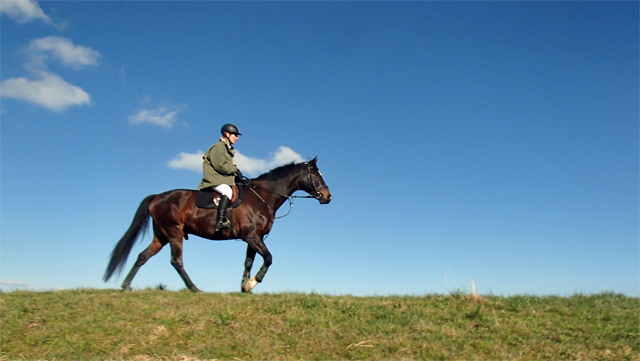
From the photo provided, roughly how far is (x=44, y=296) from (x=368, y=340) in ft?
24.3

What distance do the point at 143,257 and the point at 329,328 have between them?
6231 mm

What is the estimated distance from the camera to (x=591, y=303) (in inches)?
314

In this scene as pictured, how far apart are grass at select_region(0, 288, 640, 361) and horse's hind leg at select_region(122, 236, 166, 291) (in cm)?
212

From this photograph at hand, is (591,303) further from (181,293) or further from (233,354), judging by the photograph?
(181,293)

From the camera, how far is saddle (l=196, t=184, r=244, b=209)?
11.1 m

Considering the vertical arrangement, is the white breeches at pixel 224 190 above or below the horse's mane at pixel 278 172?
below

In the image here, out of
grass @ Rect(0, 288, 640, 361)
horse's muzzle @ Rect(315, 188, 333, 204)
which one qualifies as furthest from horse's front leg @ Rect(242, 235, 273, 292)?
horse's muzzle @ Rect(315, 188, 333, 204)

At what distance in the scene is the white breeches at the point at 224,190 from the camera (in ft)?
36.0

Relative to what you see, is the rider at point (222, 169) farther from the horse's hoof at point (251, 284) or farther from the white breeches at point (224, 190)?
the horse's hoof at point (251, 284)

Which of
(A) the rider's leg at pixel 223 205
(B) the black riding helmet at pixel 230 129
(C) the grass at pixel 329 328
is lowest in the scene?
(C) the grass at pixel 329 328

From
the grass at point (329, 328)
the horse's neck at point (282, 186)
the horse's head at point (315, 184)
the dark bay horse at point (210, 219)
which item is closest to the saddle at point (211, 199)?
the dark bay horse at point (210, 219)

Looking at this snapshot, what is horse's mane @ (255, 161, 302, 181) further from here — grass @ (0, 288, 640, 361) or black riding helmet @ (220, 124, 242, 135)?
grass @ (0, 288, 640, 361)

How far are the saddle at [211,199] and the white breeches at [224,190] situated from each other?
5.2 inches

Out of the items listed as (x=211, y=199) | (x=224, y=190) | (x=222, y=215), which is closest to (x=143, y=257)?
(x=211, y=199)
